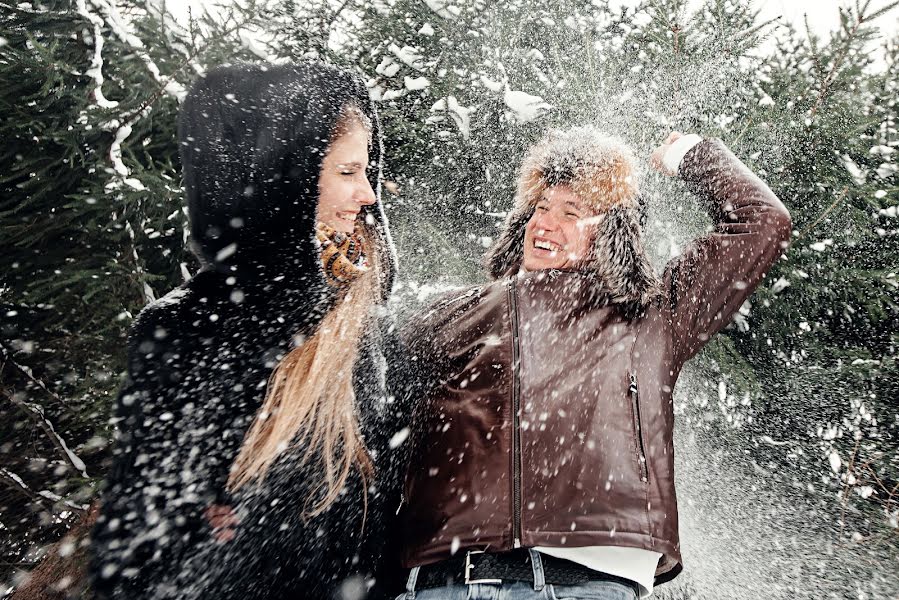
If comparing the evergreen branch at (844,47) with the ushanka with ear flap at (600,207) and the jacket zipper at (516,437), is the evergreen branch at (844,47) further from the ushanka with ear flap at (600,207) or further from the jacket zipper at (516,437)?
the jacket zipper at (516,437)

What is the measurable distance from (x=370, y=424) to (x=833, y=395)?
4105 millimetres

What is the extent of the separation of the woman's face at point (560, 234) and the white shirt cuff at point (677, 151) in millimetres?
532

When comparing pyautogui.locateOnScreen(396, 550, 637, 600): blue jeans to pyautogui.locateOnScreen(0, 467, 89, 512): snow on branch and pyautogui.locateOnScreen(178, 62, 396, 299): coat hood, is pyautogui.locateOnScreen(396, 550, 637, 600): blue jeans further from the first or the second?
pyautogui.locateOnScreen(0, 467, 89, 512): snow on branch

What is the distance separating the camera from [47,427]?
406 cm

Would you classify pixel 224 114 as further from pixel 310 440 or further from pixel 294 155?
pixel 310 440

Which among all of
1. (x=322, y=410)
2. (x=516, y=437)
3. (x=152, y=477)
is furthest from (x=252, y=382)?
(x=516, y=437)

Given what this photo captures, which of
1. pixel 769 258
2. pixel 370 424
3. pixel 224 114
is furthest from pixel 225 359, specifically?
pixel 769 258

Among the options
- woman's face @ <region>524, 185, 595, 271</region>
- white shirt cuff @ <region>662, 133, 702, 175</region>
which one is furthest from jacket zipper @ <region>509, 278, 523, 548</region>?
white shirt cuff @ <region>662, 133, 702, 175</region>

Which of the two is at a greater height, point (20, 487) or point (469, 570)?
point (469, 570)

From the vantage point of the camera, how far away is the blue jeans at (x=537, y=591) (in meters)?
1.77

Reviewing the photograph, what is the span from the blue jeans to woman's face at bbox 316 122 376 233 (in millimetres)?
1476

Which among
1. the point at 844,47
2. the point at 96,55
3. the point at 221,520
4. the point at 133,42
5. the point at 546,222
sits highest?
the point at 844,47

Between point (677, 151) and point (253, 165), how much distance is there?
79.0 inches

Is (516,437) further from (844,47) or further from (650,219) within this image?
(844,47)
